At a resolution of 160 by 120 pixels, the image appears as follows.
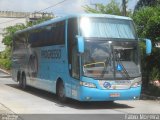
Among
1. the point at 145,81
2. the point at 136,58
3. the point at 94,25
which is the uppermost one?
the point at 94,25

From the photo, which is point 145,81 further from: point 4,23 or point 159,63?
point 4,23

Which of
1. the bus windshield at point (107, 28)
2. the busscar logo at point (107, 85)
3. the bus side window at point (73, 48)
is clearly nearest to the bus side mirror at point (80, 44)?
the bus windshield at point (107, 28)

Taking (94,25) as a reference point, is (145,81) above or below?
below

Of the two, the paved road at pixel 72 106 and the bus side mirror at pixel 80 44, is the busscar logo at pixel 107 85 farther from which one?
the bus side mirror at pixel 80 44

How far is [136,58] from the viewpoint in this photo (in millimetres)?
16469

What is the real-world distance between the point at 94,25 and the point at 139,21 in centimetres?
541


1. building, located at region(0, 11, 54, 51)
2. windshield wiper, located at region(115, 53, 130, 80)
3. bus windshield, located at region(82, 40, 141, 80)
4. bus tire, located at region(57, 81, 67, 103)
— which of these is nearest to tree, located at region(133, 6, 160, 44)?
bus windshield, located at region(82, 40, 141, 80)

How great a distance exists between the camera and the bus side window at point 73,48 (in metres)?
16.3

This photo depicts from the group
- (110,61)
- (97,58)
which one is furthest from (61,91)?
(110,61)

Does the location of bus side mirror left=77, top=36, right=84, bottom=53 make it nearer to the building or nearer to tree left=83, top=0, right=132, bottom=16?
tree left=83, top=0, right=132, bottom=16

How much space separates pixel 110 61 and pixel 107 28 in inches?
53.5

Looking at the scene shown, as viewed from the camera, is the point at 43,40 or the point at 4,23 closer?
the point at 43,40

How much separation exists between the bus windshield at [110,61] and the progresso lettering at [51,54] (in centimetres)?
251

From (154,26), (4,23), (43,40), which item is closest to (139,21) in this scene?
(154,26)
